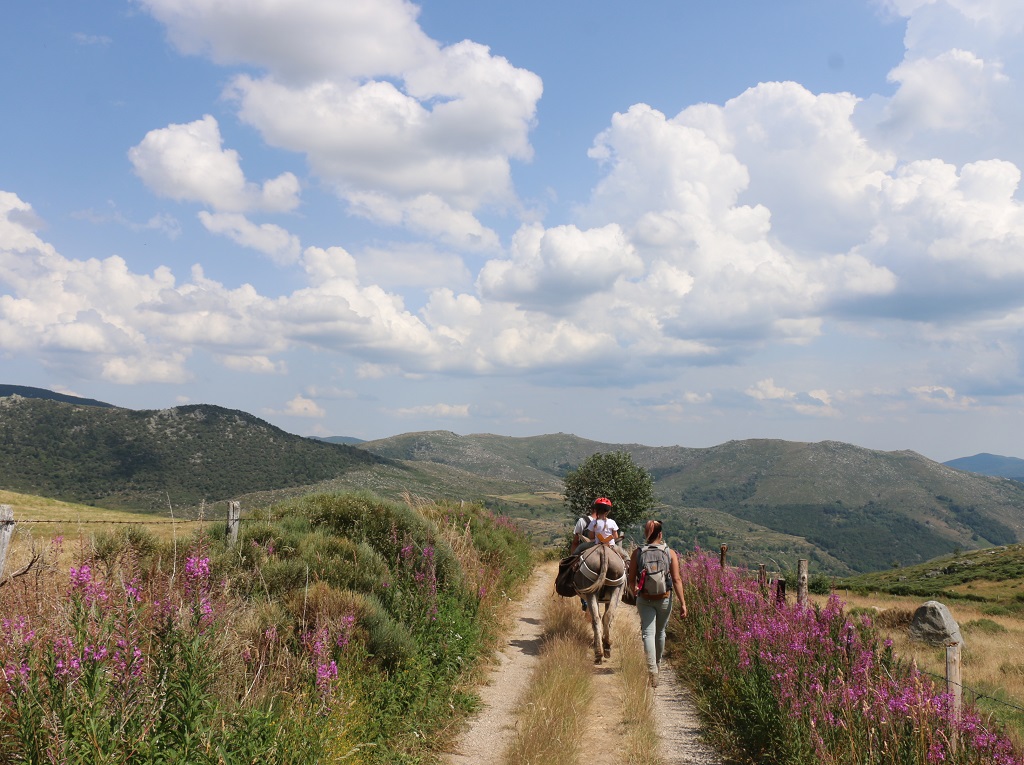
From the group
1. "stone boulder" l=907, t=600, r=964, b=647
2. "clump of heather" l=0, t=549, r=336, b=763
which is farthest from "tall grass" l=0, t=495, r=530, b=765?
"stone boulder" l=907, t=600, r=964, b=647

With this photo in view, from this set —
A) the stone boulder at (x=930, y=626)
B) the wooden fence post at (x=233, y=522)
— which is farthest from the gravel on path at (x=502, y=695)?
the stone boulder at (x=930, y=626)

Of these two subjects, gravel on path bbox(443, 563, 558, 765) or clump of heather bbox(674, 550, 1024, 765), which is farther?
gravel on path bbox(443, 563, 558, 765)

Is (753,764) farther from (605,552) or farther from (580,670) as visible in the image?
(605,552)

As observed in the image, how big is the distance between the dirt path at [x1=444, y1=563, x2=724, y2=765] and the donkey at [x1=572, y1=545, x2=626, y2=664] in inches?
22.8

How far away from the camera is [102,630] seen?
3533mm

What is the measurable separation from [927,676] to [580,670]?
3916 mm

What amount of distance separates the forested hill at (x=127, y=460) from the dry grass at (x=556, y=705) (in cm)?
15916

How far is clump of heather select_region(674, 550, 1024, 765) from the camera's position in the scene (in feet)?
15.5

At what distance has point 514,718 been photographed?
281 inches

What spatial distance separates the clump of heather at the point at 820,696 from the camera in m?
4.72

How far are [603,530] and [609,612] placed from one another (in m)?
1.23

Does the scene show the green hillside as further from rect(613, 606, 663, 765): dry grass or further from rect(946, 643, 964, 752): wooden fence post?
rect(946, 643, 964, 752): wooden fence post

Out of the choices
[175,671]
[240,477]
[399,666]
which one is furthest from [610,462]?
[240,477]

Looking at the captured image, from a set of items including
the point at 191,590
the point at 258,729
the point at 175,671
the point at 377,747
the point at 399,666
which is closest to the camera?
the point at 175,671
